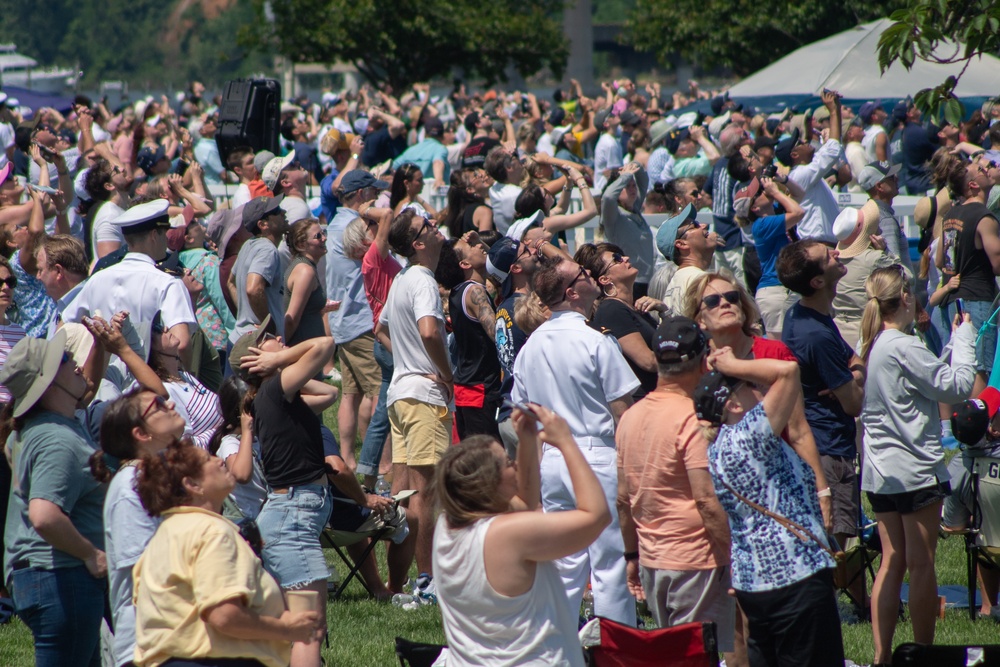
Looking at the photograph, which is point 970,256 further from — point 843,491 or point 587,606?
point 587,606

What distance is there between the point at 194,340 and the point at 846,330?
472cm

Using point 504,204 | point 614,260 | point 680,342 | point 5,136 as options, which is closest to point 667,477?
point 680,342

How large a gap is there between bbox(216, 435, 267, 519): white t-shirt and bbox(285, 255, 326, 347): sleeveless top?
240 centimetres

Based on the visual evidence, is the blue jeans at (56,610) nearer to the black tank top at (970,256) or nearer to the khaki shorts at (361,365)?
the khaki shorts at (361,365)

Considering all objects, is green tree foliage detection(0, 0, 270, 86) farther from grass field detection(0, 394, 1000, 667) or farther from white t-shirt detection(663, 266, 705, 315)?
grass field detection(0, 394, 1000, 667)

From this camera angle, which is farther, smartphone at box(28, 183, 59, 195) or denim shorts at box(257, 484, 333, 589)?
smartphone at box(28, 183, 59, 195)

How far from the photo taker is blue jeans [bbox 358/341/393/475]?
7961mm

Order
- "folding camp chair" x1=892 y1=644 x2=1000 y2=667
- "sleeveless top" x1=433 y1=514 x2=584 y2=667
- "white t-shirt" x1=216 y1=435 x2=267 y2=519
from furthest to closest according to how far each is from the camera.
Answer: "white t-shirt" x1=216 y1=435 x2=267 y2=519 → "folding camp chair" x1=892 y1=644 x2=1000 y2=667 → "sleeveless top" x1=433 y1=514 x2=584 y2=667

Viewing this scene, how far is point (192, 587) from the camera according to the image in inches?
131

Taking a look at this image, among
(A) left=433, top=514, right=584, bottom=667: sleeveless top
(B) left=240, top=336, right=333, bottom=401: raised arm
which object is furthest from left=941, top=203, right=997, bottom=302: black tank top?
(A) left=433, top=514, right=584, bottom=667: sleeveless top

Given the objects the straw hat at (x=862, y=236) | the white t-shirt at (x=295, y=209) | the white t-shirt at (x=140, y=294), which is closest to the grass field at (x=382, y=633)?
the white t-shirt at (x=140, y=294)

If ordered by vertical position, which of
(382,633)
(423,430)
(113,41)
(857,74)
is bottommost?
(382,633)

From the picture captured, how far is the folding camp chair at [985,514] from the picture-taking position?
18.8ft

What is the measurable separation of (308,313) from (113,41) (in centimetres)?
12499
